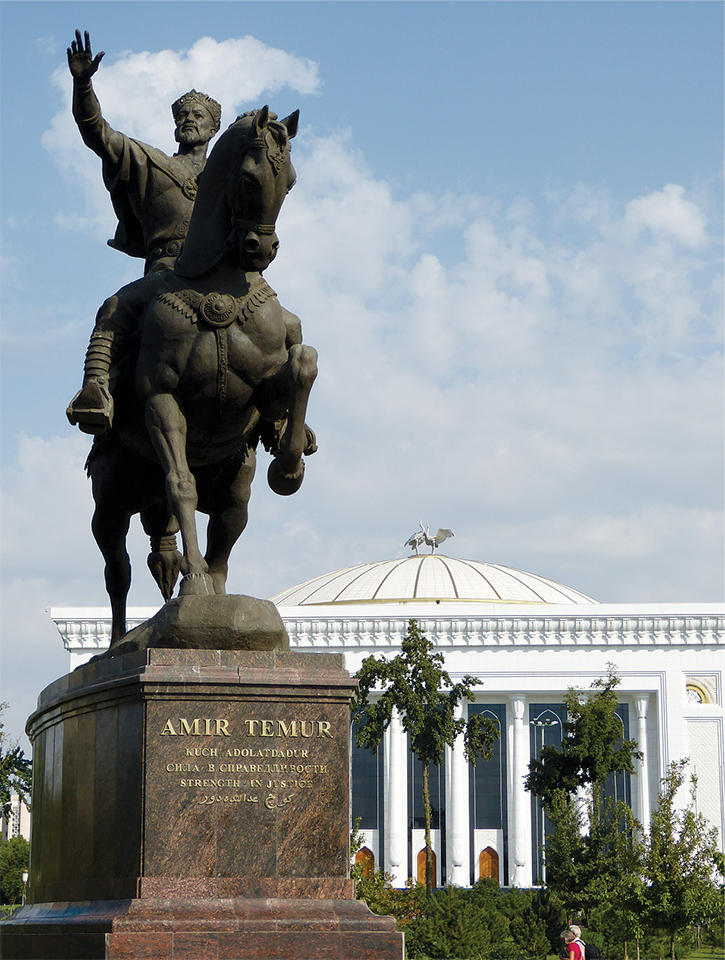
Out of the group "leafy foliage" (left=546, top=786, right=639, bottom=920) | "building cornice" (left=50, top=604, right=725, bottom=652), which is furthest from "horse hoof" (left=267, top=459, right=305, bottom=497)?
"building cornice" (left=50, top=604, right=725, bottom=652)

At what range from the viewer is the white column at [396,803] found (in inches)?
2579

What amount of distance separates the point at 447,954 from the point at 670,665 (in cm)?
4333

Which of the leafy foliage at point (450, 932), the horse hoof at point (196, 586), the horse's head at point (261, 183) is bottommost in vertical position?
the leafy foliage at point (450, 932)

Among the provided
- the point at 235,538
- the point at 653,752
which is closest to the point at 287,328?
the point at 235,538

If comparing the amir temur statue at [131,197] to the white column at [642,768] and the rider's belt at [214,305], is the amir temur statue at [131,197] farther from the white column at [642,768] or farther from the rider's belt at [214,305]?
the white column at [642,768]

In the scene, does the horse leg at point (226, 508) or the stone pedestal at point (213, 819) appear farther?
the horse leg at point (226, 508)

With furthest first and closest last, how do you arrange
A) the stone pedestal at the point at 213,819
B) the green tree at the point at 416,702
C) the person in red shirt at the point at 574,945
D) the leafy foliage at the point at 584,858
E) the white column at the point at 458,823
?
the white column at the point at 458,823 → the green tree at the point at 416,702 → the leafy foliage at the point at 584,858 → the person in red shirt at the point at 574,945 → the stone pedestal at the point at 213,819

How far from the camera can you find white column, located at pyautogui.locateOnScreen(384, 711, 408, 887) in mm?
65500

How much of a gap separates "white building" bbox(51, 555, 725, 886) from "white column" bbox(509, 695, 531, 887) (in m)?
0.07

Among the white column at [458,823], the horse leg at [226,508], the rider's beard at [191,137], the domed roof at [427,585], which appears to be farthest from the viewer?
the domed roof at [427,585]

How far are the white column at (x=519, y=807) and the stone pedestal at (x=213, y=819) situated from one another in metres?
57.2

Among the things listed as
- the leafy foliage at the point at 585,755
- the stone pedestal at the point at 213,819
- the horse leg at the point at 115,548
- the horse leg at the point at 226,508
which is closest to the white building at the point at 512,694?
the leafy foliage at the point at 585,755

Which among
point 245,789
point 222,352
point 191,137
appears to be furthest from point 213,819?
point 191,137

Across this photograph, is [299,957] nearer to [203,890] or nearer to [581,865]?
[203,890]
